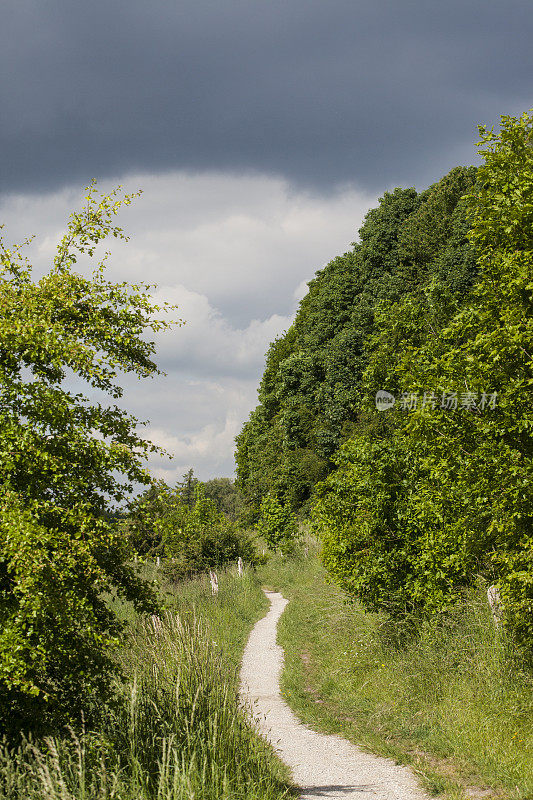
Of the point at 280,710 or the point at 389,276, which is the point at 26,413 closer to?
the point at 280,710

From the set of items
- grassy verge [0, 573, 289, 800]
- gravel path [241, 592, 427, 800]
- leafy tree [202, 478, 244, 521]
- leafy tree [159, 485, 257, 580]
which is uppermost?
leafy tree [202, 478, 244, 521]

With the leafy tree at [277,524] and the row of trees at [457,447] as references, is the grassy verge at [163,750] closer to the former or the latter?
the row of trees at [457,447]

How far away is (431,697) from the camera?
7797 millimetres

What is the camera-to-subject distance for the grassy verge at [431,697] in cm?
608

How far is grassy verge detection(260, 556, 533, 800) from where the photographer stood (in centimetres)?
608

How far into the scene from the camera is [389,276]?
2947 centimetres

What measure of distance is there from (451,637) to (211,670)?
3699mm

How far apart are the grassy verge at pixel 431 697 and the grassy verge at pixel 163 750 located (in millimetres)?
1661

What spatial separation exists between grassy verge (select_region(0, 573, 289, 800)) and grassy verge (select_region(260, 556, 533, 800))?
1.66 meters

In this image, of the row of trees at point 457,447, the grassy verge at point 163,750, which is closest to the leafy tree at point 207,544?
the row of trees at point 457,447

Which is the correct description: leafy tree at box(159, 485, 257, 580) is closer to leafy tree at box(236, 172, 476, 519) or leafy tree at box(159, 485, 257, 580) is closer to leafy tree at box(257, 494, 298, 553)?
leafy tree at box(257, 494, 298, 553)

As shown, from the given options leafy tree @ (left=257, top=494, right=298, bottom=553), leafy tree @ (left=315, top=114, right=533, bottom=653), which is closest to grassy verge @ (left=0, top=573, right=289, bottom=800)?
leafy tree @ (left=315, top=114, right=533, bottom=653)

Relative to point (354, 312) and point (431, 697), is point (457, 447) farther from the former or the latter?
point (354, 312)

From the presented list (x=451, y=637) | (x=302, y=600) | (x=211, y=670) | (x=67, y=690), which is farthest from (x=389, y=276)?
(x=67, y=690)
